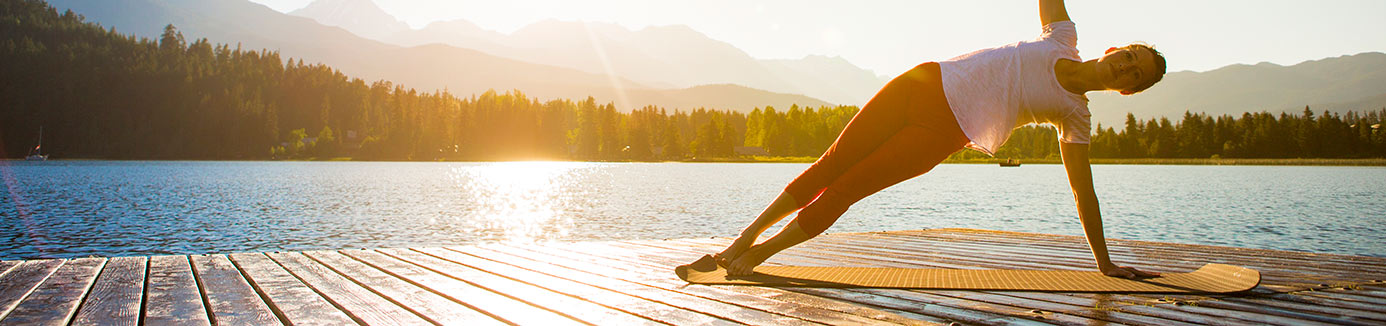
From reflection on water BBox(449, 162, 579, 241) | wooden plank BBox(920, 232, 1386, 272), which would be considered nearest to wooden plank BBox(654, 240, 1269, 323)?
wooden plank BBox(920, 232, 1386, 272)

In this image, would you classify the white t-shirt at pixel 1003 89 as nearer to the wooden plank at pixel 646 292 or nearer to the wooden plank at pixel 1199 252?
the wooden plank at pixel 646 292

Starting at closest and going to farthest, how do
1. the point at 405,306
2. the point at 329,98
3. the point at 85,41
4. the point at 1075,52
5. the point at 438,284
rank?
the point at 405,306 < the point at 1075,52 < the point at 438,284 < the point at 85,41 < the point at 329,98

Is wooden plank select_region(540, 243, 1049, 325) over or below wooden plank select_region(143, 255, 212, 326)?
over

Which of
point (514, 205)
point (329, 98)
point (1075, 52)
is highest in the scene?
point (329, 98)

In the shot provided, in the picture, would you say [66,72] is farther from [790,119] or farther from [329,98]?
[790,119]

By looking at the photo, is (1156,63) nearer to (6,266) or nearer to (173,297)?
(173,297)

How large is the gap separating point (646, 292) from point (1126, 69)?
215cm

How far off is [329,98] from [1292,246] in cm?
13302

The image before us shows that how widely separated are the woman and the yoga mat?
0.25m

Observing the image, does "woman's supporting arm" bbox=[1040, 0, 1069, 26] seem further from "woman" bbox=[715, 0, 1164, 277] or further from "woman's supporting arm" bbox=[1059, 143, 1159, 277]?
"woman's supporting arm" bbox=[1059, 143, 1159, 277]

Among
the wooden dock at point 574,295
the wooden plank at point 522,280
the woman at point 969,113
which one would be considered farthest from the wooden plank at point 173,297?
the woman at point 969,113

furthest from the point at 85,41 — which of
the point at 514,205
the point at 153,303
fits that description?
the point at 153,303

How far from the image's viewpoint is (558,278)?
12.1 ft

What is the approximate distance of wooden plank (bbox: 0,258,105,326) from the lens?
→ 8.51ft
